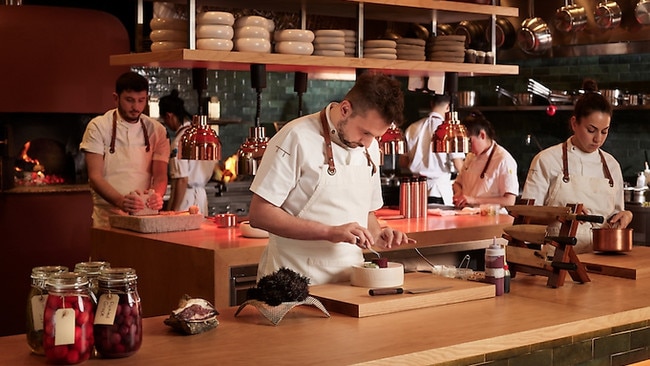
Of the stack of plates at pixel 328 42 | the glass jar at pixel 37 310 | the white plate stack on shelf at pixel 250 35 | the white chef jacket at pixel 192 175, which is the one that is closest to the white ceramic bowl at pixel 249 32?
the white plate stack on shelf at pixel 250 35

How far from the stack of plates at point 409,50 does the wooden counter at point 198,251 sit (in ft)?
3.58

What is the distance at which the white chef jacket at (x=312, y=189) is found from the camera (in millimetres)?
4230

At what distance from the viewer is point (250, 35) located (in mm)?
5742

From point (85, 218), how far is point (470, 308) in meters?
5.19

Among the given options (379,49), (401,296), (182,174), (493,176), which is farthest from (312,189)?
(182,174)

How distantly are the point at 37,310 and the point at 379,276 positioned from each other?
1.39 metres

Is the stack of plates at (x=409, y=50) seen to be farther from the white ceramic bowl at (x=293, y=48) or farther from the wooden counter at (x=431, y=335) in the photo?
the wooden counter at (x=431, y=335)

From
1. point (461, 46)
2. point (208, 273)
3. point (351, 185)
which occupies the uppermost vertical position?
point (461, 46)

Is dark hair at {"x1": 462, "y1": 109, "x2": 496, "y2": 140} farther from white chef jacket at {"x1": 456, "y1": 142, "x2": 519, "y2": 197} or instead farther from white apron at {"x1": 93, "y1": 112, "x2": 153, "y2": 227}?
white apron at {"x1": 93, "y1": 112, "x2": 153, "y2": 227}

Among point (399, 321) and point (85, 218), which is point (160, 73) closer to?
point (85, 218)

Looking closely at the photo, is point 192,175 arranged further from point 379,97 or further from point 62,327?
point 62,327

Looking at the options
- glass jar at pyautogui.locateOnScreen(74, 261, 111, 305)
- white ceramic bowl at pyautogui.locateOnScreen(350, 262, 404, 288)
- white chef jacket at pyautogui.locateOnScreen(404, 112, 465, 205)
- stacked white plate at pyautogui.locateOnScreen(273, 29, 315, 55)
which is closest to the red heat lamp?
stacked white plate at pyautogui.locateOnScreen(273, 29, 315, 55)

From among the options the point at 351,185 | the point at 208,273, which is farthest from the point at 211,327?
the point at 208,273

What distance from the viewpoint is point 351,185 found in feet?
14.6
